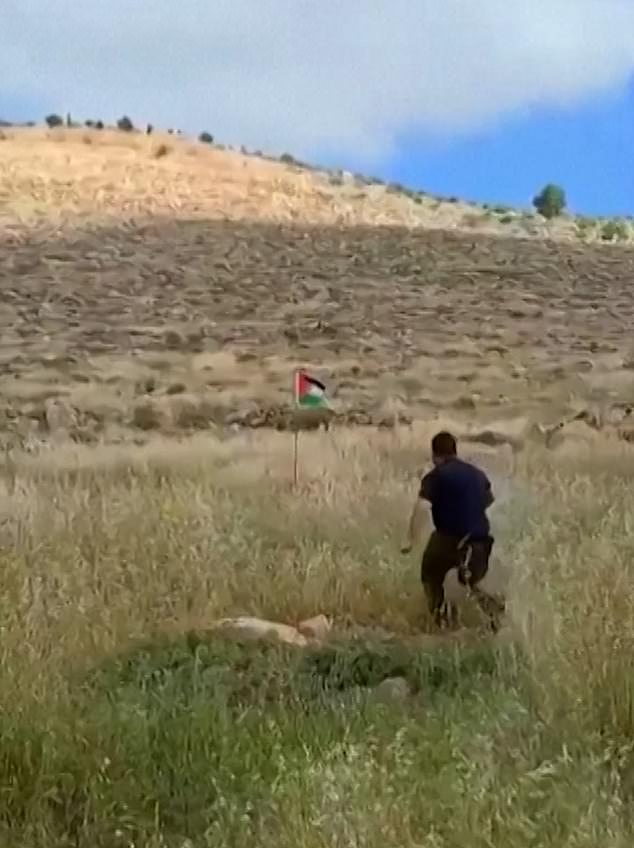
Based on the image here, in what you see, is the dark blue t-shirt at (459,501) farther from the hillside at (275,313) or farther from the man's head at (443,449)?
the hillside at (275,313)

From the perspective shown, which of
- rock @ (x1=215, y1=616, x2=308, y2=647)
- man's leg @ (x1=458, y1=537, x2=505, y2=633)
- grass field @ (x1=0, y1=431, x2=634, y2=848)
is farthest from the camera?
man's leg @ (x1=458, y1=537, x2=505, y2=633)

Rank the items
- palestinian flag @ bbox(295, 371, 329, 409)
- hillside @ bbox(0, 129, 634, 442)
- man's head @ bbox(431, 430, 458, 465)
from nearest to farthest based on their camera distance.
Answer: man's head @ bbox(431, 430, 458, 465) < palestinian flag @ bbox(295, 371, 329, 409) < hillside @ bbox(0, 129, 634, 442)

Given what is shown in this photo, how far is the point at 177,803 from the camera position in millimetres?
3357

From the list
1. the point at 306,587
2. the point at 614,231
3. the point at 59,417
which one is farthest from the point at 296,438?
the point at 614,231

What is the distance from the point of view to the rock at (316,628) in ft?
16.8

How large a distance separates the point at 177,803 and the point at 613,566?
7.20ft

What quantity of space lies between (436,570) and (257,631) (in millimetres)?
923

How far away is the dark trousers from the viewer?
5.53m

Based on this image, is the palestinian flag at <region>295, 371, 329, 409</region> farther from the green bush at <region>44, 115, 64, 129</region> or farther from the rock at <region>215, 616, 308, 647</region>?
the green bush at <region>44, 115, 64, 129</region>

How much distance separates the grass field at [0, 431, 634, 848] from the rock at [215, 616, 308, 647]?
104mm

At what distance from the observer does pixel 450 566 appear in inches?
222

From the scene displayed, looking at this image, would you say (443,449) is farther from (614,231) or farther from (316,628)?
(614,231)

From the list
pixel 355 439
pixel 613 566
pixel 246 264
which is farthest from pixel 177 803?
pixel 246 264

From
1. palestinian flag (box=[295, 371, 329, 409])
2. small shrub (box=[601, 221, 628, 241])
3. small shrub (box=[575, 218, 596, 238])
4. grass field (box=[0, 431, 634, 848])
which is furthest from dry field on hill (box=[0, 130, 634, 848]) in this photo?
small shrub (box=[575, 218, 596, 238])
